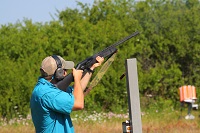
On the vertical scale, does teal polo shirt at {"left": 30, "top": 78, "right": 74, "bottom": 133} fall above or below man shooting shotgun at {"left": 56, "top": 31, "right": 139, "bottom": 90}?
below

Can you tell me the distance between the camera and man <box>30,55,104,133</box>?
19.7 feet

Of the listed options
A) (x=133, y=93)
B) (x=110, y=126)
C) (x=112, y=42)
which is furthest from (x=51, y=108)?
(x=112, y=42)

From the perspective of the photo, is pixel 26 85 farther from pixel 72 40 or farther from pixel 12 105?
pixel 72 40

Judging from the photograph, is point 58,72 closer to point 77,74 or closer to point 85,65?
point 77,74

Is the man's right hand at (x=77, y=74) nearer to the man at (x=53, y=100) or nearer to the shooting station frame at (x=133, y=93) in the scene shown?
the man at (x=53, y=100)

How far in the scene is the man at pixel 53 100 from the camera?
19.7ft

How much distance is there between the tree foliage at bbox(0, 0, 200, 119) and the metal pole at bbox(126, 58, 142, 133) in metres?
14.8

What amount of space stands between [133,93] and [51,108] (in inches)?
52.4

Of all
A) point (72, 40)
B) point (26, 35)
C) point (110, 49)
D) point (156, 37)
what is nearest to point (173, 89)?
point (156, 37)

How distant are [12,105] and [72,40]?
4138 mm

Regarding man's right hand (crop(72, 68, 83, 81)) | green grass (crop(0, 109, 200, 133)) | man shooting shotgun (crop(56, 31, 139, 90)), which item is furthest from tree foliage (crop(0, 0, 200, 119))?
man's right hand (crop(72, 68, 83, 81))

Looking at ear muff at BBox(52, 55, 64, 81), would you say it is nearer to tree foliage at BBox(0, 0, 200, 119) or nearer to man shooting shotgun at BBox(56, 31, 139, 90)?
man shooting shotgun at BBox(56, 31, 139, 90)

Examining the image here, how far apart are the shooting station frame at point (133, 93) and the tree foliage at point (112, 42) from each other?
14763 mm

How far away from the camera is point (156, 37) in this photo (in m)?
26.2
